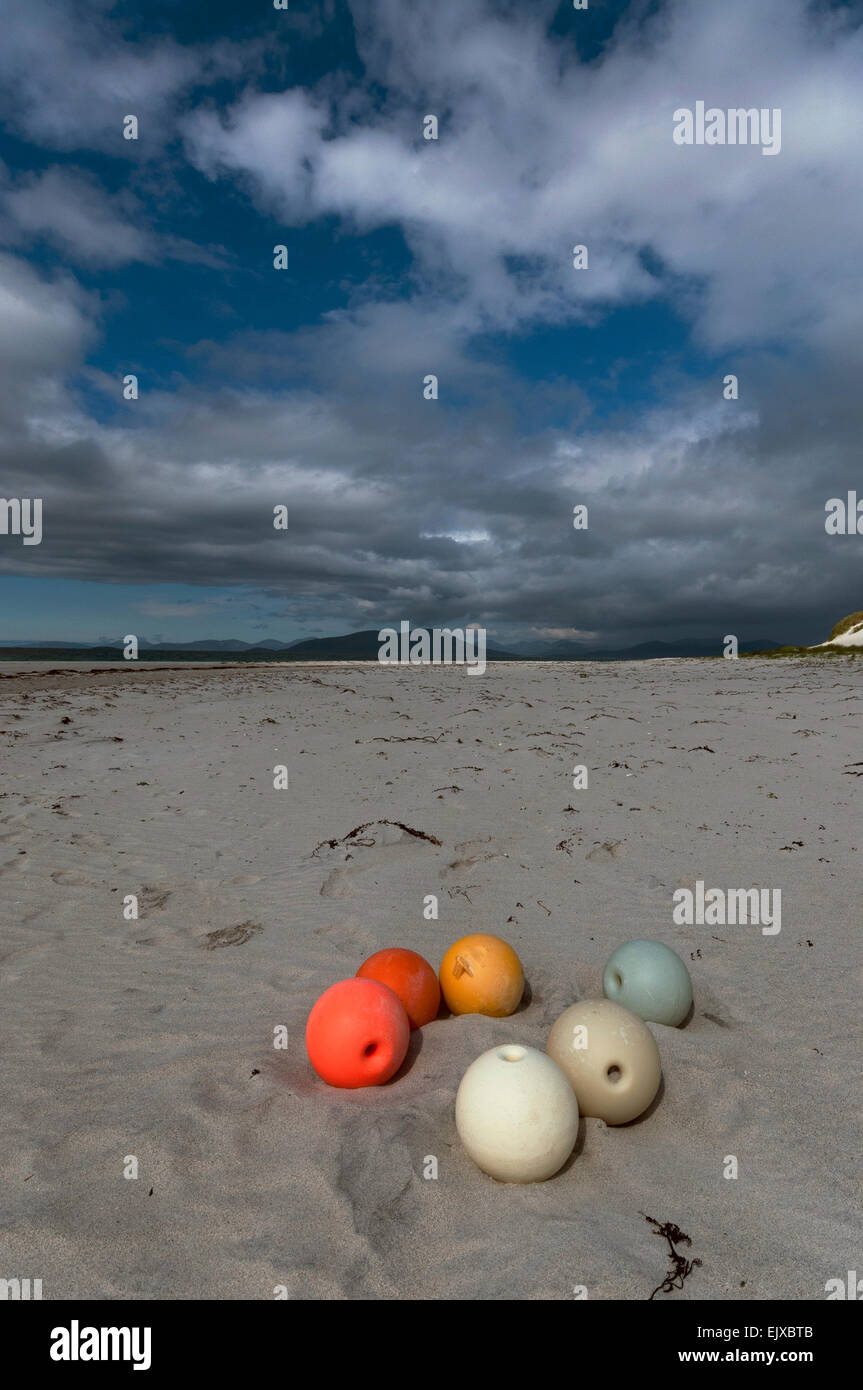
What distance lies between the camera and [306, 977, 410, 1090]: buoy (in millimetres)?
3910

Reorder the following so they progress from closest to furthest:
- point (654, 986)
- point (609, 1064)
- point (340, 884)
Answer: point (609, 1064) < point (654, 986) < point (340, 884)

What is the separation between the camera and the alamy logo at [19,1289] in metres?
2.73

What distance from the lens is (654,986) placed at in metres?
4.50

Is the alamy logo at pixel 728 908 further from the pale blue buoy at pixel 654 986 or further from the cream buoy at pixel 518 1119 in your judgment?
the cream buoy at pixel 518 1119

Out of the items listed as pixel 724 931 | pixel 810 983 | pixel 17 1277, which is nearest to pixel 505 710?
pixel 724 931

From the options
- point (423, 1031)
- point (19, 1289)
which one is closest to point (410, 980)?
point (423, 1031)

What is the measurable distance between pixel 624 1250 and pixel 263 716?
13527mm

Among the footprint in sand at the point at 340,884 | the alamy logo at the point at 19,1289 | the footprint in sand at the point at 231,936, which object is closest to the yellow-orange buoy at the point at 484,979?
the footprint in sand at the point at 231,936

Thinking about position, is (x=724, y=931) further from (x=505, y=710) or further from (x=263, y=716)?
(x=263, y=716)

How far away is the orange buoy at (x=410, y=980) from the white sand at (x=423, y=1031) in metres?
0.18

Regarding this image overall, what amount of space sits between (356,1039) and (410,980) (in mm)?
739

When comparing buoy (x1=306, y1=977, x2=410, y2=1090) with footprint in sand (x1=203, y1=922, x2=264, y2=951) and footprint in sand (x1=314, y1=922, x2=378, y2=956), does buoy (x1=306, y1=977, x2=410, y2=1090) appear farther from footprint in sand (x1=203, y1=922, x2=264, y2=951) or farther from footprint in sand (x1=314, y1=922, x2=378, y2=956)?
footprint in sand (x1=203, y1=922, x2=264, y2=951)

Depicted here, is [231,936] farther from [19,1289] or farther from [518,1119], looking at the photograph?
[518,1119]

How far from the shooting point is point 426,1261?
9.21 ft
